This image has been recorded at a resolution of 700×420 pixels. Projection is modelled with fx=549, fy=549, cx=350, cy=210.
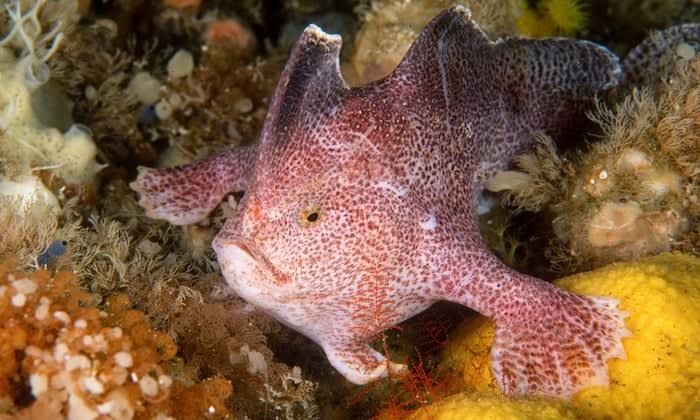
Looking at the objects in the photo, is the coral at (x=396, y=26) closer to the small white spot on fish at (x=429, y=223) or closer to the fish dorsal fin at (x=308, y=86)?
the fish dorsal fin at (x=308, y=86)

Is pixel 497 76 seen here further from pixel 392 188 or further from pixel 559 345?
pixel 559 345

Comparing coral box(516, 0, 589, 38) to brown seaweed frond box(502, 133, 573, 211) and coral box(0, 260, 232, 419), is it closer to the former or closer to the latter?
brown seaweed frond box(502, 133, 573, 211)

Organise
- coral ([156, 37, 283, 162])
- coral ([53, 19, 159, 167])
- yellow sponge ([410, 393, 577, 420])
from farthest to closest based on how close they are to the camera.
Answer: coral ([156, 37, 283, 162]) → coral ([53, 19, 159, 167]) → yellow sponge ([410, 393, 577, 420])

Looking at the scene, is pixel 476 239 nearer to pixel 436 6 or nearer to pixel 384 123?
pixel 384 123

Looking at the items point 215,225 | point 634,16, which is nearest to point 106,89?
point 215,225

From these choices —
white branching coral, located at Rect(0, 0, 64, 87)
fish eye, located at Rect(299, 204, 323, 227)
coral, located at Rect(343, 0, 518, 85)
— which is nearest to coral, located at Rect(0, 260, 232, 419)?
fish eye, located at Rect(299, 204, 323, 227)

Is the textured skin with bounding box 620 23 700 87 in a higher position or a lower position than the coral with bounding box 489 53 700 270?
higher

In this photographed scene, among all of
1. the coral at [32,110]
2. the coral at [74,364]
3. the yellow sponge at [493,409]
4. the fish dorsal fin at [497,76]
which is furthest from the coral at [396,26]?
the coral at [74,364]

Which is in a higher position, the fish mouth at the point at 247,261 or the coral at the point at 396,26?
the coral at the point at 396,26
